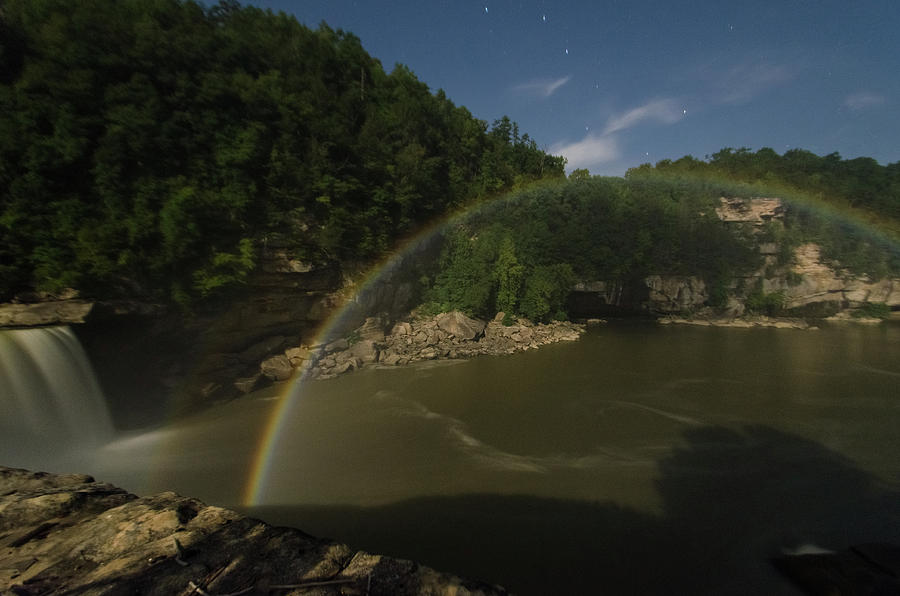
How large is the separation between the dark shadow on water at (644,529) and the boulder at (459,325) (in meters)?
12.3

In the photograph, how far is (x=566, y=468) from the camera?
812cm

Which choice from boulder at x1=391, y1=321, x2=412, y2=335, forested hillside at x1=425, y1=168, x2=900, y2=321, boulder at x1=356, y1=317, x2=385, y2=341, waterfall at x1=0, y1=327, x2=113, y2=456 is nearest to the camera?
waterfall at x1=0, y1=327, x2=113, y2=456

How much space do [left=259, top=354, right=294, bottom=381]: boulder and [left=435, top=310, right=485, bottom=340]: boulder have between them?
8.32 metres

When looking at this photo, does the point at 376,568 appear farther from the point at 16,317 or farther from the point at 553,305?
the point at 553,305

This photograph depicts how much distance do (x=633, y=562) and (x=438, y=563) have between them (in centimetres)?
301

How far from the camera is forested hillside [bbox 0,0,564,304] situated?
889 centimetres

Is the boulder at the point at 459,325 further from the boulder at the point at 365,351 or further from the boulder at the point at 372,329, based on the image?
the boulder at the point at 365,351

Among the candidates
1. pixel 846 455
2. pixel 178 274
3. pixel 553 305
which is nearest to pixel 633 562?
pixel 846 455

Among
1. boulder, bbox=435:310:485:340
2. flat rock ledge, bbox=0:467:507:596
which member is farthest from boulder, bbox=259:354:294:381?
flat rock ledge, bbox=0:467:507:596

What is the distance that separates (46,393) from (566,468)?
11.9 meters

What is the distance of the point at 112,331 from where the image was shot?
10.0 m

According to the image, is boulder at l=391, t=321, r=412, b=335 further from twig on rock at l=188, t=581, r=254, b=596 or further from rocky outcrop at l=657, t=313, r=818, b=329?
rocky outcrop at l=657, t=313, r=818, b=329

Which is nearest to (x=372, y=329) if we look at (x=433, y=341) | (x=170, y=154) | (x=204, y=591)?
(x=433, y=341)

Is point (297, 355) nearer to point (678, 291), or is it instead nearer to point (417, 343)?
point (417, 343)
